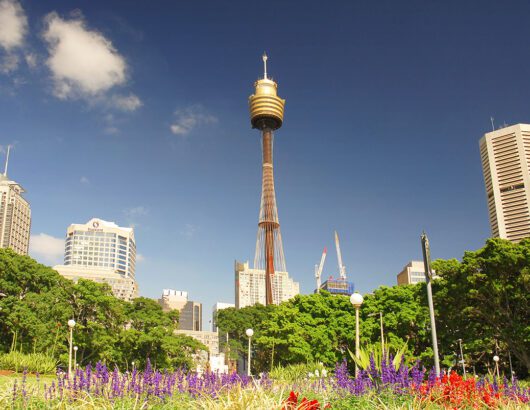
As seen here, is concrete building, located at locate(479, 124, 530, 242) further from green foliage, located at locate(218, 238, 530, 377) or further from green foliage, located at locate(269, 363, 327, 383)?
green foliage, located at locate(269, 363, 327, 383)

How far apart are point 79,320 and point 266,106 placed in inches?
3434

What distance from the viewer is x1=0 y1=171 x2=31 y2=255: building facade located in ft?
574

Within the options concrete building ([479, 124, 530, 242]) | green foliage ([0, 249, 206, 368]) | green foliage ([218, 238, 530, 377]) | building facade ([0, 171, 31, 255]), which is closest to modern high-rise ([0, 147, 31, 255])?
building facade ([0, 171, 31, 255])

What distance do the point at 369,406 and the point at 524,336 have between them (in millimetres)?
26460

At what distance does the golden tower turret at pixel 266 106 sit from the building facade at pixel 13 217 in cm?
10113

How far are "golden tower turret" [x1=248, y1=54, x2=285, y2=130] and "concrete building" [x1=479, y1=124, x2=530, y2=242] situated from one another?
334 feet

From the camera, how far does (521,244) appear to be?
31953mm

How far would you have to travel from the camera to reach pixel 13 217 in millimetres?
178625

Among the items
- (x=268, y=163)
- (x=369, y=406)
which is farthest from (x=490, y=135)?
(x=369, y=406)

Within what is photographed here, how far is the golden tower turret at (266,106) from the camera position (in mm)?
121438

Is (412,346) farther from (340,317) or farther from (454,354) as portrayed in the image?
(340,317)

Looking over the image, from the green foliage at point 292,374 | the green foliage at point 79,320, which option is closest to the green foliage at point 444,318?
the green foliage at point 292,374

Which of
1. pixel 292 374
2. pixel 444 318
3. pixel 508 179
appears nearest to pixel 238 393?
pixel 292 374

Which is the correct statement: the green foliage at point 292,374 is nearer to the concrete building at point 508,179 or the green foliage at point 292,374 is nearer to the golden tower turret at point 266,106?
the golden tower turret at point 266,106
